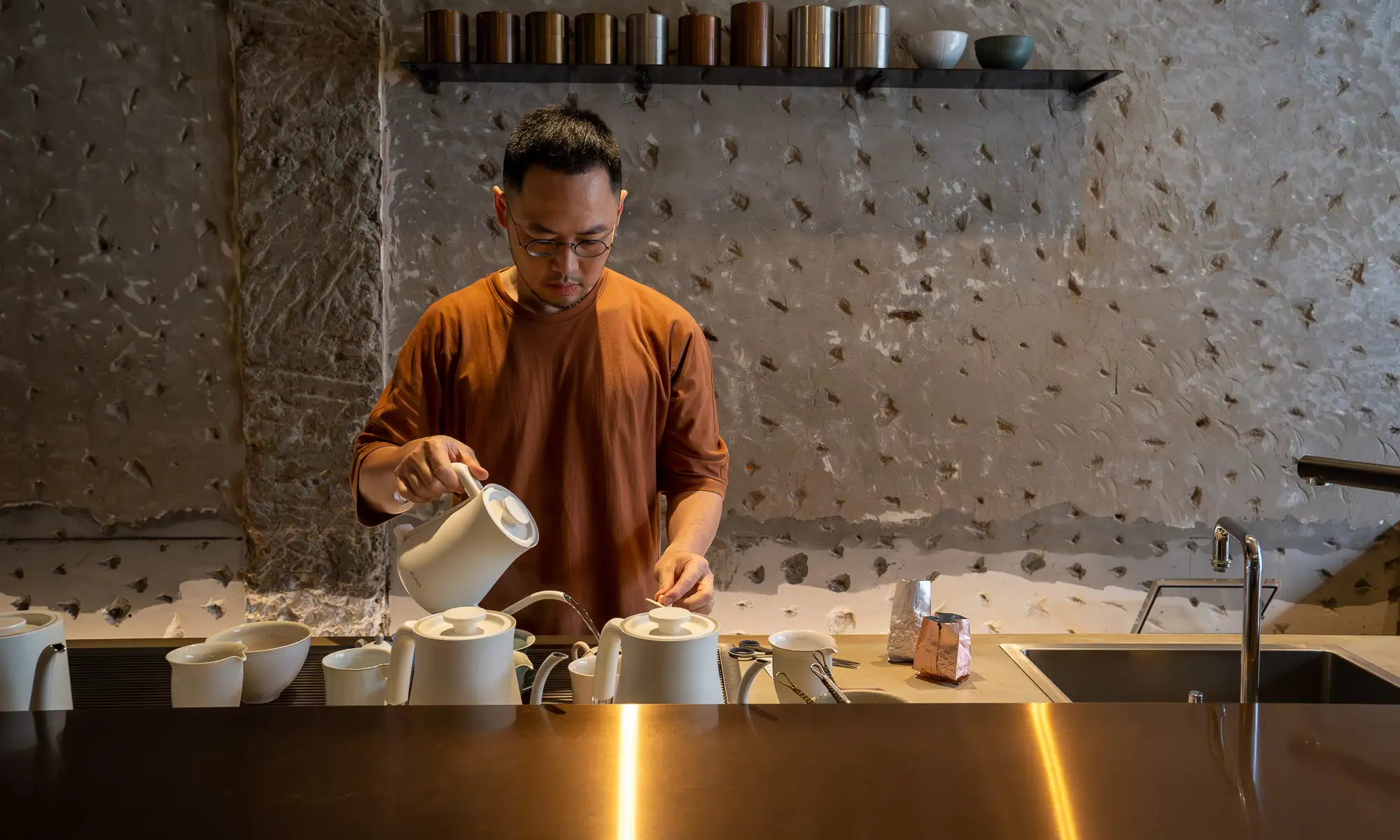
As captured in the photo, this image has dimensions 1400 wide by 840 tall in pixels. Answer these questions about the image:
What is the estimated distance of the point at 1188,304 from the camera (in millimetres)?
3408

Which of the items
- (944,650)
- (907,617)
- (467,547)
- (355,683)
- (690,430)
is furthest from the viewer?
(690,430)

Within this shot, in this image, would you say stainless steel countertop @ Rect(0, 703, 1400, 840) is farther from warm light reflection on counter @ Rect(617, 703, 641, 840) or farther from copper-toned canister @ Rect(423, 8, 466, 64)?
copper-toned canister @ Rect(423, 8, 466, 64)

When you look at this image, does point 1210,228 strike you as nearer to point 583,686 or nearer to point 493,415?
point 493,415

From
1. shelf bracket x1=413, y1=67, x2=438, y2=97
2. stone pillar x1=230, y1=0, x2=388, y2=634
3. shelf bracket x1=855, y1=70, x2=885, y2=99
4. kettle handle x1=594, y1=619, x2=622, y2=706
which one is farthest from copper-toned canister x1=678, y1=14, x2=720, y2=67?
kettle handle x1=594, y1=619, x2=622, y2=706

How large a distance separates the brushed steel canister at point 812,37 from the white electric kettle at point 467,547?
2.14m

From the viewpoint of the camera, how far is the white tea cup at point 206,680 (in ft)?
3.90

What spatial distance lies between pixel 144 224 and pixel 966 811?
3.31m

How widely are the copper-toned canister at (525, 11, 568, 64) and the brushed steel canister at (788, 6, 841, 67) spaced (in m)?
0.71

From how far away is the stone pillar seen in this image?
10.1 feet

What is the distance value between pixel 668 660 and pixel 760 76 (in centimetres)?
254

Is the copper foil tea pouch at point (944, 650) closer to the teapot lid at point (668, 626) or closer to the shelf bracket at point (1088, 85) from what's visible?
the teapot lid at point (668, 626)

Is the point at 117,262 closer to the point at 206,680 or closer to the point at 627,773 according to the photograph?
the point at 206,680

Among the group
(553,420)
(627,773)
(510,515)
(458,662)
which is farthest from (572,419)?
(627,773)

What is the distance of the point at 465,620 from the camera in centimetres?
109
